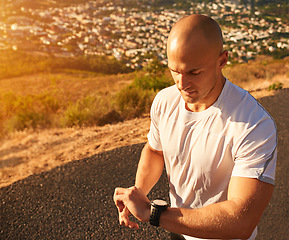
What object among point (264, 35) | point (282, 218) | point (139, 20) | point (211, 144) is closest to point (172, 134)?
point (211, 144)

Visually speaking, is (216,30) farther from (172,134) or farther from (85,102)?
(85,102)

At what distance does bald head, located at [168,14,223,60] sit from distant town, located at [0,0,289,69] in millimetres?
21032

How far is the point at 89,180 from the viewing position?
13.8 feet

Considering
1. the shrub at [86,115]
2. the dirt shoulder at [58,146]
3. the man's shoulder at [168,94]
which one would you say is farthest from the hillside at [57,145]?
the man's shoulder at [168,94]

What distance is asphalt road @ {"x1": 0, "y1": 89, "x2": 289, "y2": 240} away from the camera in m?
3.36

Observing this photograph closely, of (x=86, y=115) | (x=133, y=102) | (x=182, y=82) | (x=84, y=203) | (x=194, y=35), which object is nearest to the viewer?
(x=194, y=35)

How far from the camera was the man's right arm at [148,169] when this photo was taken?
1.84m

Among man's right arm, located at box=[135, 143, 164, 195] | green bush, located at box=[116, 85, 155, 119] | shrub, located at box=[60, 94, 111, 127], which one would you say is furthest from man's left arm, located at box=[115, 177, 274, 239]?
green bush, located at box=[116, 85, 155, 119]

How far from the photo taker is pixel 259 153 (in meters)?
1.33

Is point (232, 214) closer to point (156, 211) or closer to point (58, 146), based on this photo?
point (156, 211)

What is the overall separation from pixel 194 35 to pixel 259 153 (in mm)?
613

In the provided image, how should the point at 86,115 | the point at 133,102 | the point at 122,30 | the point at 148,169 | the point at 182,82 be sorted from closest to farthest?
the point at 182,82
the point at 148,169
the point at 86,115
the point at 133,102
the point at 122,30

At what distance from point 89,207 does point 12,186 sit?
130 cm

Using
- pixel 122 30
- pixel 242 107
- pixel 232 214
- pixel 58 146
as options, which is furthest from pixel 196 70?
pixel 122 30
